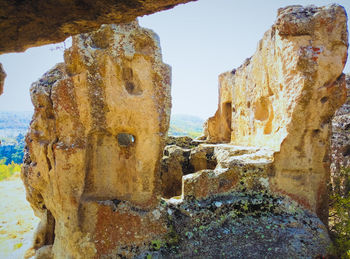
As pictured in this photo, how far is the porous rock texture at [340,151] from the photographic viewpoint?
7.15m

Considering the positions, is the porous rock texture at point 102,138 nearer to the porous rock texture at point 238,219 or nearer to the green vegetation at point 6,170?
the porous rock texture at point 238,219

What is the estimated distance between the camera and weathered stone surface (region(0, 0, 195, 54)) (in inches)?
46.3

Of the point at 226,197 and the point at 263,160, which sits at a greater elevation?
the point at 263,160

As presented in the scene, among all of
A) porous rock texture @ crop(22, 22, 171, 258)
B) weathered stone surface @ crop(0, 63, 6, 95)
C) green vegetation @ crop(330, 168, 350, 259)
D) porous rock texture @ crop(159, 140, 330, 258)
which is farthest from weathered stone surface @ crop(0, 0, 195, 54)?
green vegetation @ crop(330, 168, 350, 259)

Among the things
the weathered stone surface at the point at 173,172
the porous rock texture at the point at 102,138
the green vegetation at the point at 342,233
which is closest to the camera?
the porous rock texture at the point at 102,138

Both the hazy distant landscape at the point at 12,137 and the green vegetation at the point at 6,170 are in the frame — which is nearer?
the green vegetation at the point at 6,170

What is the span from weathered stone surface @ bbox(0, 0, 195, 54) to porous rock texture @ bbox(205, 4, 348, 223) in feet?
14.0

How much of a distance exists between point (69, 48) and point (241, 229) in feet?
14.8

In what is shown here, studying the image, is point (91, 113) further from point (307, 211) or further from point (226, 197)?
point (307, 211)

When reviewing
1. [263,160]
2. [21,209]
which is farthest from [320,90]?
[21,209]

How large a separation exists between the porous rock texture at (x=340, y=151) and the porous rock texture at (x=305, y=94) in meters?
2.29

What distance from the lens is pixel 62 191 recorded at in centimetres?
420

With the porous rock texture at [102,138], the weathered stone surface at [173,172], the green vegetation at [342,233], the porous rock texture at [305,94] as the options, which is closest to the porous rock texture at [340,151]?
the green vegetation at [342,233]

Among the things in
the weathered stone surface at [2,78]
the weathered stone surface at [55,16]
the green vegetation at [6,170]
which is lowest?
the green vegetation at [6,170]
